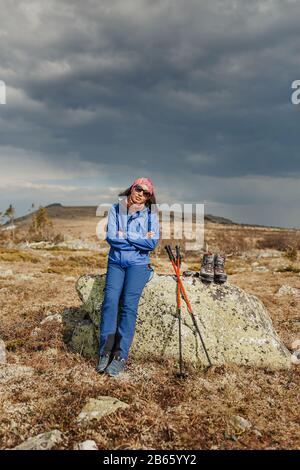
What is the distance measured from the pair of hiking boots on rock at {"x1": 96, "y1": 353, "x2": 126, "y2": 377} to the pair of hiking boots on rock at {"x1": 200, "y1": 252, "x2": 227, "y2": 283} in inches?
113

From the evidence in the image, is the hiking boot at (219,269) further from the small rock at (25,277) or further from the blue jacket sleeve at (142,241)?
the small rock at (25,277)

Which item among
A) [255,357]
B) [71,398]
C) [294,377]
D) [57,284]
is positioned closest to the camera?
[71,398]

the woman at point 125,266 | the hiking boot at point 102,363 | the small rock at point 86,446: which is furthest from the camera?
the woman at point 125,266

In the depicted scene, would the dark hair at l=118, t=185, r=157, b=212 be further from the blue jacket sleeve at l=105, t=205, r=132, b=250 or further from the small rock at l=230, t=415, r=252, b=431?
the small rock at l=230, t=415, r=252, b=431

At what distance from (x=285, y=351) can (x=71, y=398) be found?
508cm

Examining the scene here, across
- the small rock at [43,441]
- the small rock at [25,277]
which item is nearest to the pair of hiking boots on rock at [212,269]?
the small rock at [43,441]

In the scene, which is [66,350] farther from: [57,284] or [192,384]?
[57,284]

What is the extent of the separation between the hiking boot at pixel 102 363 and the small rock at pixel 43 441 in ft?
7.28

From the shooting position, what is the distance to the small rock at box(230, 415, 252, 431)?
5.57 meters

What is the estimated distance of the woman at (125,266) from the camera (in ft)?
26.0

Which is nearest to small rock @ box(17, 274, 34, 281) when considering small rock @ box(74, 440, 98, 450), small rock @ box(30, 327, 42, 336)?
small rock @ box(30, 327, 42, 336)

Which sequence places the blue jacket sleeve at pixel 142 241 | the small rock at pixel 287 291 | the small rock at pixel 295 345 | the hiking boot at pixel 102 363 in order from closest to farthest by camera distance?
the hiking boot at pixel 102 363
the blue jacket sleeve at pixel 142 241
the small rock at pixel 295 345
the small rock at pixel 287 291

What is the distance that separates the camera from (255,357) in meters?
8.27
